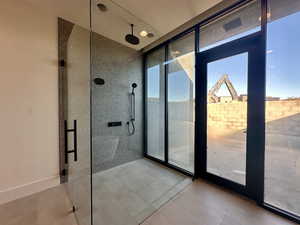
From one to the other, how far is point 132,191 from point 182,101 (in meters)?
1.88

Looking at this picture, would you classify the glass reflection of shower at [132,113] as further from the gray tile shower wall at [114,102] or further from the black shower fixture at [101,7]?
the black shower fixture at [101,7]

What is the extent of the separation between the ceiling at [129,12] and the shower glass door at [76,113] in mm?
232

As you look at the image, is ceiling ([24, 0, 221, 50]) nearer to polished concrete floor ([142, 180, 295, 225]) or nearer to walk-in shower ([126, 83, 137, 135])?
walk-in shower ([126, 83, 137, 135])

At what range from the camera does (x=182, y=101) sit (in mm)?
2818

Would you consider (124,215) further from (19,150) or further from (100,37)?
(100,37)

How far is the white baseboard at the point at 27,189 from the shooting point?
1861 millimetres

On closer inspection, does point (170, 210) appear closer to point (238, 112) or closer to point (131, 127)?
point (238, 112)

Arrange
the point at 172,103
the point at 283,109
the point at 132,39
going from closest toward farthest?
the point at 283,109
the point at 132,39
the point at 172,103

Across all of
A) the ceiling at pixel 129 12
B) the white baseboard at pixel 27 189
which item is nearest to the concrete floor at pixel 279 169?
the ceiling at pixel 129 12

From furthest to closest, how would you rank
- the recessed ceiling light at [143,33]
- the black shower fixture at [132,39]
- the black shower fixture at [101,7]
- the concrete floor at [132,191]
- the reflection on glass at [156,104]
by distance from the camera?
the reflection on glass at [156,104] → the black shower fixture at [132,39] → the recessed ceiling light at [143,33] → the black shower fixture at [101,7] → the concrete floor at [132,191]

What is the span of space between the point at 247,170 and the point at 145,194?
4.99 feet

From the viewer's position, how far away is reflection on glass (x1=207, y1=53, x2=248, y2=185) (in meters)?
2.00

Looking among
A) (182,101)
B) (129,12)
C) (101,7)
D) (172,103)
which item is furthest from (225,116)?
(101,7)

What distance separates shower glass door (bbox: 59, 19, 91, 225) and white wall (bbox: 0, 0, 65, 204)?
12cm
